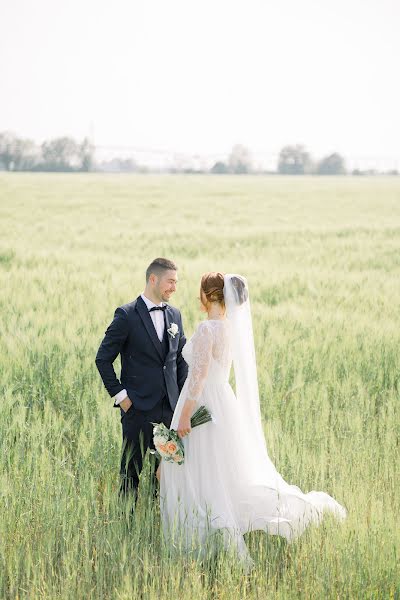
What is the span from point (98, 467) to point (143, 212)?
81.2 feet

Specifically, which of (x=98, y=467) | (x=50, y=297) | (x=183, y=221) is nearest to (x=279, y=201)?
(x=183, y=221)

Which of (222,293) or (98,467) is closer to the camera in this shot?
(222,293)

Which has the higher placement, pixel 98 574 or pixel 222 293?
pixel 222 293

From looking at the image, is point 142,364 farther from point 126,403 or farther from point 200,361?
point 200,361

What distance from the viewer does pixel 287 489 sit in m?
3.67

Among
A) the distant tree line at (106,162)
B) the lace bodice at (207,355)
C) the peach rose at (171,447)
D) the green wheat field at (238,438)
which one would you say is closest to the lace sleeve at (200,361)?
the lace bodice at (207,355)

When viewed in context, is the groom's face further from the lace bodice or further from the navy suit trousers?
the navy suit trousers

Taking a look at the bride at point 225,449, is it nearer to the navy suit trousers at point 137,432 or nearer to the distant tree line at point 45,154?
the navy suit trousers at point 137,432

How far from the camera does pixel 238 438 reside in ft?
12.0

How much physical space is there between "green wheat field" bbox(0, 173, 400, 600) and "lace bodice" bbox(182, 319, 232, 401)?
0.34 m

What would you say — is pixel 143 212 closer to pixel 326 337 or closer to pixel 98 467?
pixel 326 337

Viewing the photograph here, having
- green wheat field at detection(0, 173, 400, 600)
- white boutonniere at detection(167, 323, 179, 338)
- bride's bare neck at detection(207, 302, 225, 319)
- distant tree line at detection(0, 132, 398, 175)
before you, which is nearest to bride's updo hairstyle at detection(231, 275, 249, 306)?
bride's bare neck at detection(207, 302, 225, 319)

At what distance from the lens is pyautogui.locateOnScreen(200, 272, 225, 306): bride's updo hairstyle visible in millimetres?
3576

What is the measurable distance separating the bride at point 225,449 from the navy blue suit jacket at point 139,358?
7.5 inches
